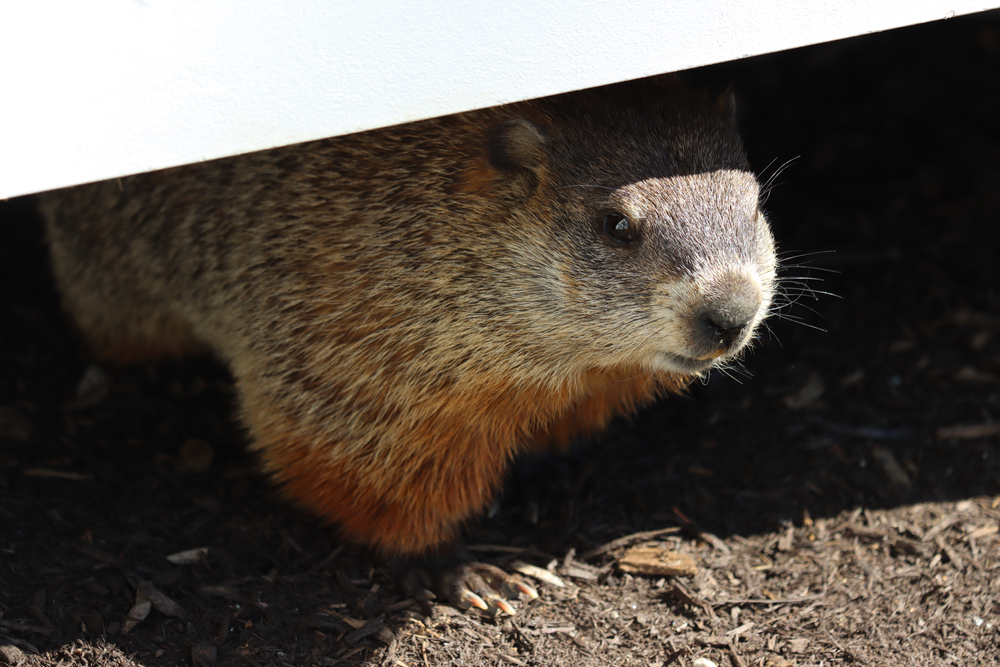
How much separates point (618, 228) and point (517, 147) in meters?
0.49

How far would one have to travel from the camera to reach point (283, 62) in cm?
252

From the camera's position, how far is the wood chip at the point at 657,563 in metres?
3.65

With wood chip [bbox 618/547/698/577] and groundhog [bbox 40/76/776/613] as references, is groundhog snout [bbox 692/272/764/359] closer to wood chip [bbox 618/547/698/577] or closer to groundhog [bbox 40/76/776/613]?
groundhog [bbox 40/76/776/613]

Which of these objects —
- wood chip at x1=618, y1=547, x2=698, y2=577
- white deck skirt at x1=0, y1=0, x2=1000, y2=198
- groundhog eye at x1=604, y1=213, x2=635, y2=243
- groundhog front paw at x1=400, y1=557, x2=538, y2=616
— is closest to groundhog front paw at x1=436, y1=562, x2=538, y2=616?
groundhog front paw at x1=400, y1=557, x2=538, y2=616

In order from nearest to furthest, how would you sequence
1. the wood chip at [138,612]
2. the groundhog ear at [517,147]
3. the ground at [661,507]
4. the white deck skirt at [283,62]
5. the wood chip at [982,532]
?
the white deck skirt at [283,62] < the groundhog ear at [517,147] < the wood chip at [138,612] < the ground at [661,507] < the wood chip at [982,532]

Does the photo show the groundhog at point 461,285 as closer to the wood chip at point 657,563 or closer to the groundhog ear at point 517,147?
the groundhog ear at point 517,147

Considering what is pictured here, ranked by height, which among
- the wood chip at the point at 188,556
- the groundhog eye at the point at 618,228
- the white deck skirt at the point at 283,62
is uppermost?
the white deck skirt at the point at 283,62

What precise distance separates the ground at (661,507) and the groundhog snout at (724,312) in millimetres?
552

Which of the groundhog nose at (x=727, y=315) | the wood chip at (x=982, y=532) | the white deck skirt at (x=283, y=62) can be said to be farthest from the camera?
the wood chip at (x=982, y=532)

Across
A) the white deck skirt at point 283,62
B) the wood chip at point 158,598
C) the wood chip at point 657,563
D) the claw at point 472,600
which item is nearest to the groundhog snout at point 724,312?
the white deck skirt at point 283,62

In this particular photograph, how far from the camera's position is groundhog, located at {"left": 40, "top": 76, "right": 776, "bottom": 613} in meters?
2.86

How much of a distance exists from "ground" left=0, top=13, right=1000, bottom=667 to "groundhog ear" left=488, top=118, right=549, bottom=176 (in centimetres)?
119

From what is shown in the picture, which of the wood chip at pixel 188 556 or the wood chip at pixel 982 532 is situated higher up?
the wood chip at pixel 982 532

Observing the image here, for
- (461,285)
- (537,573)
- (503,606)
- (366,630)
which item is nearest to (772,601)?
(537,573)
